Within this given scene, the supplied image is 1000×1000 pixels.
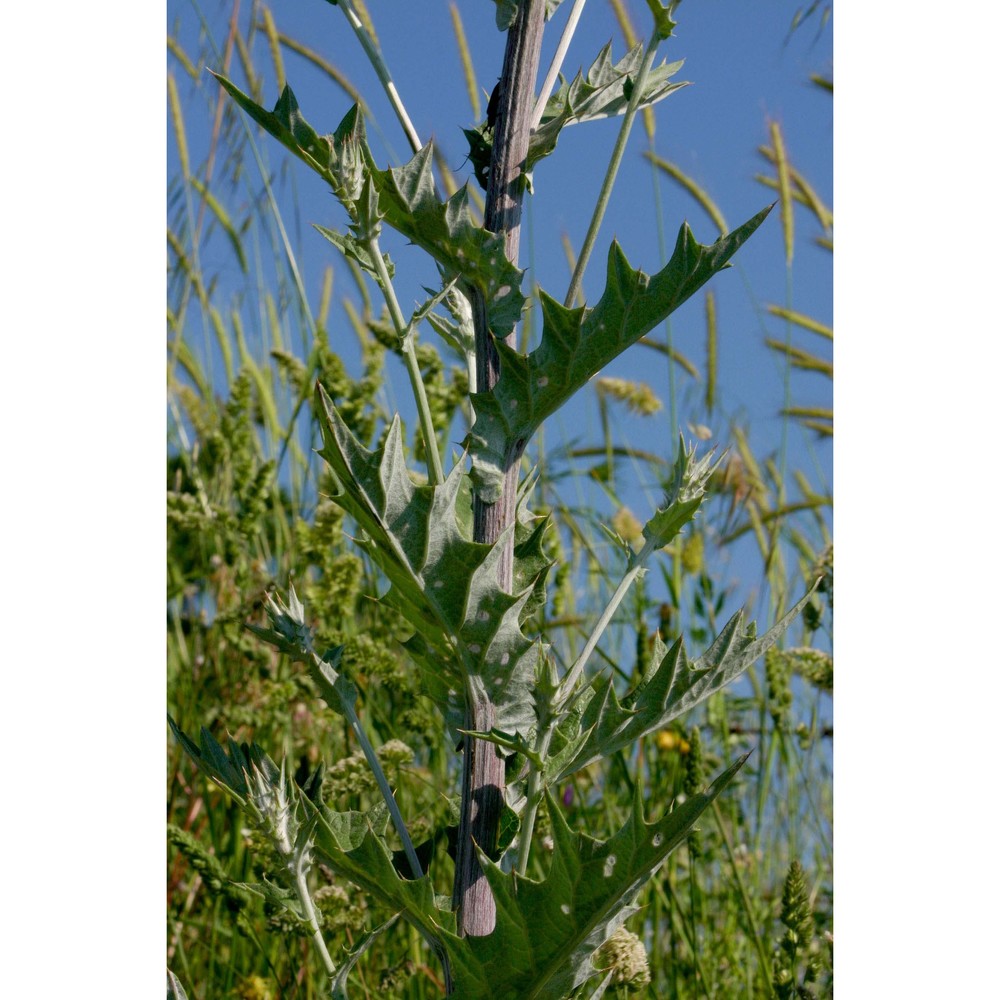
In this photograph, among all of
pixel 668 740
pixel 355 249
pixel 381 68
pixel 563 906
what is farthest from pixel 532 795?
pixel 668 740

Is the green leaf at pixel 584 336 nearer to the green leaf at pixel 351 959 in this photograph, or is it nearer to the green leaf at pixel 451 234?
the green leaf at pixel 451 234

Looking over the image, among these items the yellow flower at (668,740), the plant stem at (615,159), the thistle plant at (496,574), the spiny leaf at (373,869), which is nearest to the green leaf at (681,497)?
the thistle plant at (496,574)

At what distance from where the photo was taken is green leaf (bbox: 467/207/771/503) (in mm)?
511

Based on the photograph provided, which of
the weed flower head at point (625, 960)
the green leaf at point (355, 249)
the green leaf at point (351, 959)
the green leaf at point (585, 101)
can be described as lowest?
the green leaf at point (351, 959)

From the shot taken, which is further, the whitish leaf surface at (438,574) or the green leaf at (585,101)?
the green leaf at (585,101)

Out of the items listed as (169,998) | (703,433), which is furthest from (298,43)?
(169,998)

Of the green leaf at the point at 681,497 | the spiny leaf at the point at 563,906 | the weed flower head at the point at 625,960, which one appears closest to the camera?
the spiny leaf at the point at 563,906

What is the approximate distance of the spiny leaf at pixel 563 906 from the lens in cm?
47

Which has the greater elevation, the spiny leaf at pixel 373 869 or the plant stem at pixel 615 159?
the plant stem at pixel 615 159

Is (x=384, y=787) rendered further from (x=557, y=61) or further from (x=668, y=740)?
(x=668, y=740)

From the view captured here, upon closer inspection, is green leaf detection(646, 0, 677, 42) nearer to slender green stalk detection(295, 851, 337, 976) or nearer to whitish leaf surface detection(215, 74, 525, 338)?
whitish leaf surface detection(215, 74, 525, 338)

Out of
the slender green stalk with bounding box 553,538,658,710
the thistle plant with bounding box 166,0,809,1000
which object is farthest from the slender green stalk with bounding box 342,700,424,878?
the slender green stalk with bounding box 553,538,658,710

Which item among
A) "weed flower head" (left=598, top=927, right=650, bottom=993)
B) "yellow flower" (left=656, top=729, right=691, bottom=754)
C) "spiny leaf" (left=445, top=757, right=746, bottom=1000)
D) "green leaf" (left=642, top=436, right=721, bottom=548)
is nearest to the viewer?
"spiny leaf" (left=445, top=757, right=746, bottom=1000)

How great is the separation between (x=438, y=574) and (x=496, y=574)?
0.04m
